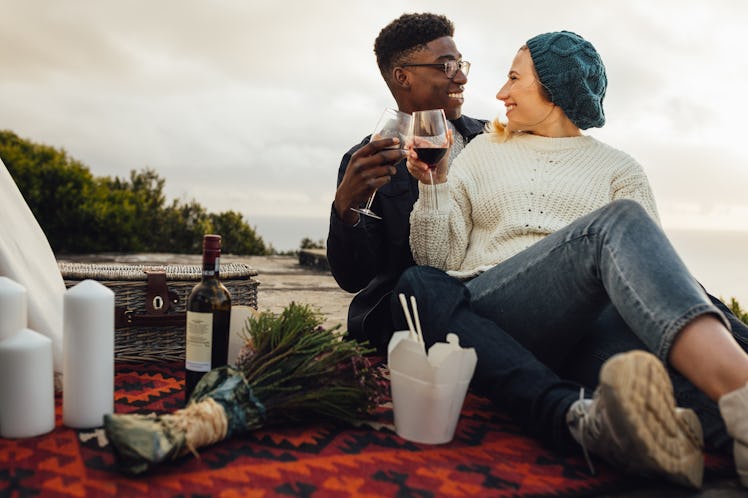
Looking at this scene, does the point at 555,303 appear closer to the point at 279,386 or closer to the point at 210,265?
the point at 279,386

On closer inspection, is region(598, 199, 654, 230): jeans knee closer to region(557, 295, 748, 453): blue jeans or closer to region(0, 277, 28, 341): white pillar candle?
region(557, 295, 748, 453): blue jeans

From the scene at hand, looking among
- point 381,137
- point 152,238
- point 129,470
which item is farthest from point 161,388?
point 152,238

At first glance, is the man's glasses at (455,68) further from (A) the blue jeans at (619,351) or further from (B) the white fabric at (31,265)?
(B) the white fabric at (31,265)

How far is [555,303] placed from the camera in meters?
1.96

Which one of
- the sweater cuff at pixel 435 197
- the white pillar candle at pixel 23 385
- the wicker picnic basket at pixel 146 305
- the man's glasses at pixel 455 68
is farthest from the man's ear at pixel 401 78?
the white pillar candle at pixel 23 385

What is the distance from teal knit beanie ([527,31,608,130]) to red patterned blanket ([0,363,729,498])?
1173 mm

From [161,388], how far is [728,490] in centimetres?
165

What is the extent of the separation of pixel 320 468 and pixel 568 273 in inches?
33.0

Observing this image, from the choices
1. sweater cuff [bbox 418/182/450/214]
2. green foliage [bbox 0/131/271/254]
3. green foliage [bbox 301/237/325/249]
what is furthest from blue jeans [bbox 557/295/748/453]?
green foliage [bbox 0/131/271/254]

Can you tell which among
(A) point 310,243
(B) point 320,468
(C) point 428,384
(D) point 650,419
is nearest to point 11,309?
(B) point 320,468

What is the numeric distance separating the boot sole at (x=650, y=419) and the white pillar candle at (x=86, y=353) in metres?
1.20

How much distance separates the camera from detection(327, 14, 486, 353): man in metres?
2.24

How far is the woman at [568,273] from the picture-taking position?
147 cm

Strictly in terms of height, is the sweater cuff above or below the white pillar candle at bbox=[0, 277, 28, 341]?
above
